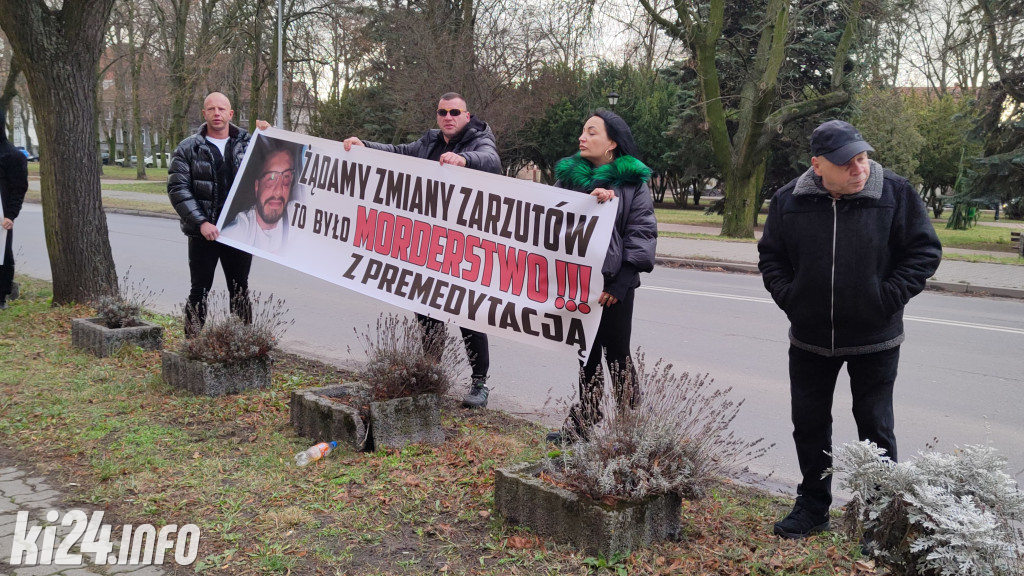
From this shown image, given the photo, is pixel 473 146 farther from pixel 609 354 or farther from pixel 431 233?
pixel 609 354

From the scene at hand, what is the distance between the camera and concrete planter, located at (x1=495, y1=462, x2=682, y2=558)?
11.2 ft

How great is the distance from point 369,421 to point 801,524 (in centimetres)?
229

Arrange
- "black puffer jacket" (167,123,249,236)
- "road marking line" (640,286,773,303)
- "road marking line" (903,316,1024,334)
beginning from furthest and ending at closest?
1. "road marking line" (640,286,773,303)
2. "road marking line" (903,316,1024,334)
3. "black puffer jacket" (167,123,249,236)

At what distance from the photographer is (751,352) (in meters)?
8.30

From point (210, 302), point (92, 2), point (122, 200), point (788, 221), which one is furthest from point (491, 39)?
point (788, 221)

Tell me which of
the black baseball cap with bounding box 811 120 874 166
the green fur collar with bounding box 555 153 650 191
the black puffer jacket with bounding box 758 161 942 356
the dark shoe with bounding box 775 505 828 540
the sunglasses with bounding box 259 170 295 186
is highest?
the black baseball cap with bounding box 811 120 874 166

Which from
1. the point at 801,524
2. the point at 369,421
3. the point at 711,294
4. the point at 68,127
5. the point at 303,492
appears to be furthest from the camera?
the point at 711,294

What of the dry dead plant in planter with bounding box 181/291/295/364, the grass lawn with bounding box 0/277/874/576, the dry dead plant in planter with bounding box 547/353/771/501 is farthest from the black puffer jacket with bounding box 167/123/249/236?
the dry dead plant in planter with bounding box 547/353/771/501

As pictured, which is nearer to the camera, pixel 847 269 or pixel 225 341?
pixel 847 269

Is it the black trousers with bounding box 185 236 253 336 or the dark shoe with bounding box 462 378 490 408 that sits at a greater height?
the black trousers with bounding box 185 236 253 336

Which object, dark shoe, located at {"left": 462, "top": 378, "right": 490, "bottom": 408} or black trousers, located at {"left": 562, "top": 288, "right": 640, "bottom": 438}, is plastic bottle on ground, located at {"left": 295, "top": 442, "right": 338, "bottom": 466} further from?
black trousers, located at {"left": 562, "top": 288, "right": 640, "bottom": 438}

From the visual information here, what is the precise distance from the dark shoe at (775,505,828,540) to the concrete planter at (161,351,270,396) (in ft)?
12.1

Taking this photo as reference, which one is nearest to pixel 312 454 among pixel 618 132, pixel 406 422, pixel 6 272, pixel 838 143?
pixel 406 422

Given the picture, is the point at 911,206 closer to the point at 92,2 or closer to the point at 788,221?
the point at 788,221
